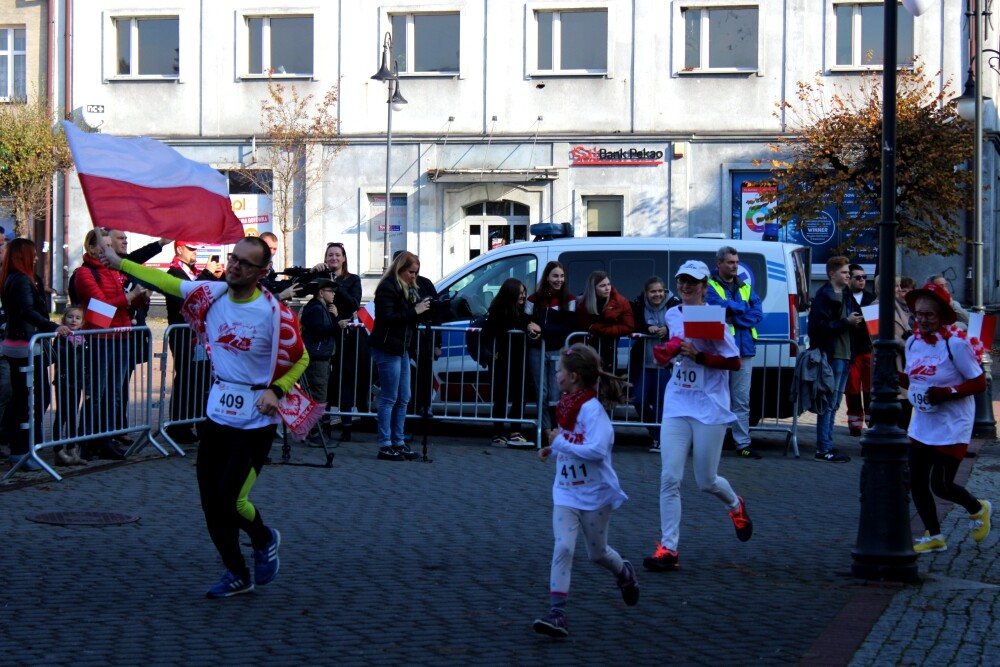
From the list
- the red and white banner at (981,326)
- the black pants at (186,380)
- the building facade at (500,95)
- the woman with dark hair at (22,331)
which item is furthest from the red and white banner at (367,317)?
the building facade at (500,95)

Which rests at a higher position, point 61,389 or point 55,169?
point 55,169

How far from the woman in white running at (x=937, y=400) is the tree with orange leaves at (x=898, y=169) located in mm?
18126

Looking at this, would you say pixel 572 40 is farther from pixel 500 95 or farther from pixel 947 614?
pixel 947 614

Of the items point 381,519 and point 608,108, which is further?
point 608,108

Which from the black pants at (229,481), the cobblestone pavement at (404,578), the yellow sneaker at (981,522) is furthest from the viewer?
the yellow sneaker at (981,522)

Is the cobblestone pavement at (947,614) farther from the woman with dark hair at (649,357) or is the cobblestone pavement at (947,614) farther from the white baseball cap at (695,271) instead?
the woman with dark hair at (649,357)

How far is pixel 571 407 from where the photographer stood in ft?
21.1

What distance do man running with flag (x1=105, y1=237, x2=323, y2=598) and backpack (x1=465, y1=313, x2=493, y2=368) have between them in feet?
21.0

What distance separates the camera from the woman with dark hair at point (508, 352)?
43.8 feet

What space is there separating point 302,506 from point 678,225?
69.9ft

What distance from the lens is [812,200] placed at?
2669 centimetres

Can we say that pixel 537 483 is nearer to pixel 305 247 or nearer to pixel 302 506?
pixel 302 506

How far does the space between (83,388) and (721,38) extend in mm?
21556

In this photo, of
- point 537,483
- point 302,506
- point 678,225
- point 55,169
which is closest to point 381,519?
point 302,506
